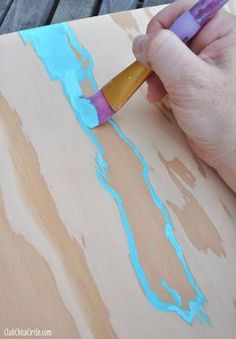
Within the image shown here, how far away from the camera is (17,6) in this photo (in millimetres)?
1209

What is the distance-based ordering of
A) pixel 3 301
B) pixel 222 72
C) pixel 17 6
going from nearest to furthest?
pixel 3 301 < pixel 222 72 < pixel 17 6

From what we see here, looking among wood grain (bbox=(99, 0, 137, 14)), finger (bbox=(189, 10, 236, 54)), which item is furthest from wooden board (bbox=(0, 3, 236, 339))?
wood grain (bbox=(99, 0, 137, 14))

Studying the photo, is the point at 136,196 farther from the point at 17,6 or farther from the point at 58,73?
the point at 17,6

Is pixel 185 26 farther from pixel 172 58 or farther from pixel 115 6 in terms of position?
pixel 115 6

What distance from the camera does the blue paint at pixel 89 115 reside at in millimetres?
411

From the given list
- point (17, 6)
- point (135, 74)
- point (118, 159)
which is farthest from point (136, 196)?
point (17, 6)

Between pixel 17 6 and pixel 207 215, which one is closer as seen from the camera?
pixel 207 215

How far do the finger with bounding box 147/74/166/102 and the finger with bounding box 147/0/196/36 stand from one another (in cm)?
6

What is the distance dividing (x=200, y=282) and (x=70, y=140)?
8.4 inches

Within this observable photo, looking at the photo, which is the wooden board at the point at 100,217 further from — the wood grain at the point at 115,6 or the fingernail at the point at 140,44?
the wood grain at the point at 115,6

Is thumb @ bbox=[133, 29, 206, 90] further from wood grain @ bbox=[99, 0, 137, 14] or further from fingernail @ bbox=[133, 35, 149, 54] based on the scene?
wood grain @ bbox=[99, 0, 137, 14]

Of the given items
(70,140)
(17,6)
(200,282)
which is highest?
(17,6)

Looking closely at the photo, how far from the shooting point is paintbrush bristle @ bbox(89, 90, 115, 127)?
1.73 feet

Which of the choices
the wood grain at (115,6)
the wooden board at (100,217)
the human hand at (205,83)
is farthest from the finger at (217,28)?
the wood grain at (115,6)
